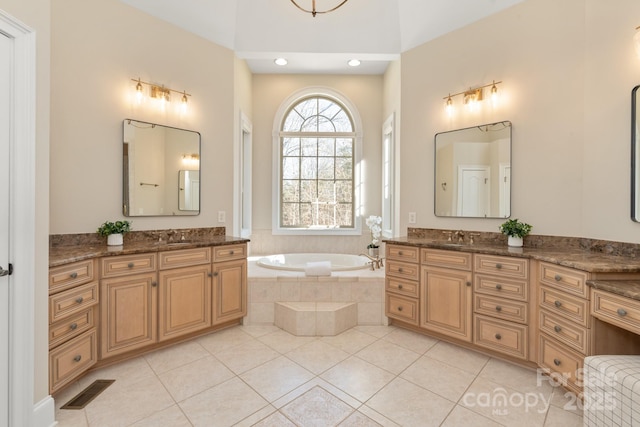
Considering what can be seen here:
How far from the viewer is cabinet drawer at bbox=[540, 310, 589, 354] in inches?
69.6

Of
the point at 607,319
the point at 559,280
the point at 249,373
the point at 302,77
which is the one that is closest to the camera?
the point at 607,319

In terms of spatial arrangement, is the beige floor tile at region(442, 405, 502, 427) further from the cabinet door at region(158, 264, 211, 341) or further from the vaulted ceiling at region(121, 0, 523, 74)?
the vaulted ceiling at region(121, 0, 523, 74)

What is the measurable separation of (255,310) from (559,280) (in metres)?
2.55

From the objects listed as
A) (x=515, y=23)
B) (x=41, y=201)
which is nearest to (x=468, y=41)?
(x=515, y=23)

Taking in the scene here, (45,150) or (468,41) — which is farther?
(468,41)

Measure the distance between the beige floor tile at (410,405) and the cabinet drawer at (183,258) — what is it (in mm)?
1782

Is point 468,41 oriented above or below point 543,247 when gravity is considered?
above

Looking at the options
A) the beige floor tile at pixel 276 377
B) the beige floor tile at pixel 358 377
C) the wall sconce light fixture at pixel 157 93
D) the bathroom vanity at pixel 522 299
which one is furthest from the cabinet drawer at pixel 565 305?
the wall sconce light fixture at pixel 157 93

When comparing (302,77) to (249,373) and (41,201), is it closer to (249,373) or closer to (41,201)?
(41,201)

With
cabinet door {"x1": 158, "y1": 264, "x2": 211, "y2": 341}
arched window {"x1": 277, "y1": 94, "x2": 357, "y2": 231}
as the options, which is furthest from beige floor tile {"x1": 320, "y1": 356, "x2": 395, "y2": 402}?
arched window {"x1": 277, "y1": 94, "x2": 357, "y2": 231}

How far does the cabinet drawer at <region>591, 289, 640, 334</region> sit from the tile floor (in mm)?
644

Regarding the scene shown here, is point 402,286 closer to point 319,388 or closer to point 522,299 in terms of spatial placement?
point 522,299

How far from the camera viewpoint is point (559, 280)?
1.96 m

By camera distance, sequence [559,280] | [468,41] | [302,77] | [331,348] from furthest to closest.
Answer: [302,77] → [468,41] → [331,348] → [559,280]
